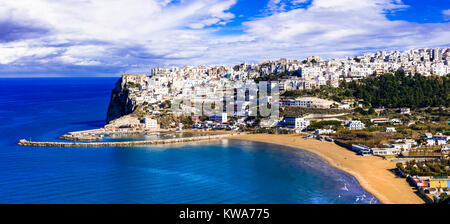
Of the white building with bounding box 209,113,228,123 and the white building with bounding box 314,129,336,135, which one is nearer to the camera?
the white building with bounding box 314,129,336,135

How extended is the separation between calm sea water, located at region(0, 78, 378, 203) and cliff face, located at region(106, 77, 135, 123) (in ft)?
38.2

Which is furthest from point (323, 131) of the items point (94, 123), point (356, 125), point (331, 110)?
point (94, 123)

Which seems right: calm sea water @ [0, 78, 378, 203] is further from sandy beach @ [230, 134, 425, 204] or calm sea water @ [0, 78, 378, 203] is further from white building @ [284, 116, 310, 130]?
white building @ [284, 116, 310, 130]

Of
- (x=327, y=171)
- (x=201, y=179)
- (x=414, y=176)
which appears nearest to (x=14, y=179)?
(x=201, y=179)

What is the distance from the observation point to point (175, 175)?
1431 centimetres

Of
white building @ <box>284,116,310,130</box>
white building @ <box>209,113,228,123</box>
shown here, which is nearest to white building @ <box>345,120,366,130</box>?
white building @ <box>284,116,310,130</box>

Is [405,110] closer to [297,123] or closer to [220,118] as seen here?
[297,123]

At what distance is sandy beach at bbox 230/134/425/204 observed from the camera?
1123cm

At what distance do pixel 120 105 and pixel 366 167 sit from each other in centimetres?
2581

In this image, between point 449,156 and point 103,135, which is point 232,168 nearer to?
point 449,156
